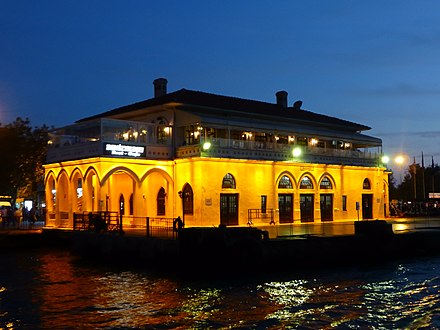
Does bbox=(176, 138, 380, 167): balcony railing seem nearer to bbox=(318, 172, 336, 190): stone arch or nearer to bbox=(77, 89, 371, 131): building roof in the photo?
bbox=(318, 172, 336, 190): stone arch

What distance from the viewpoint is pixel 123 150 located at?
1458 inches

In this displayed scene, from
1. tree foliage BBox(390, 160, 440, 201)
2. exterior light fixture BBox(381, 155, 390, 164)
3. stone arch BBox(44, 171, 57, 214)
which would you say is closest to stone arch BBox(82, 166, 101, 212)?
stone arch BBox(44, 171, 57, 214)

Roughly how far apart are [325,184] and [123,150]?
17.7 metres

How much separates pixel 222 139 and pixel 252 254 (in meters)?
14.1

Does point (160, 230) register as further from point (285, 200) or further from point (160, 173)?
point (285, 200)

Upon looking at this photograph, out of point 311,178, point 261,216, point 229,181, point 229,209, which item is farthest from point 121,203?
point 311,178

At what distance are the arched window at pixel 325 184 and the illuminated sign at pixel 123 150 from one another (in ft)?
51.1

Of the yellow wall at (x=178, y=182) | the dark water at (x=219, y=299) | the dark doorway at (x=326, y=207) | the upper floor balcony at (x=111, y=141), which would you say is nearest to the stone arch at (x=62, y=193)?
the yellow wall at (x=178, y=182)

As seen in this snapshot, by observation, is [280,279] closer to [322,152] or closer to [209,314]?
[209,314]

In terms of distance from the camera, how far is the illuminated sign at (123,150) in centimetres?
3612

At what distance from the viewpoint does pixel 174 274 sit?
26.1 m

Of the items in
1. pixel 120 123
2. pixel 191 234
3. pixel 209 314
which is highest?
pixel 120 123

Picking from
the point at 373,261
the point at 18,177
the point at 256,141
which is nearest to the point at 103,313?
the point at 373,261

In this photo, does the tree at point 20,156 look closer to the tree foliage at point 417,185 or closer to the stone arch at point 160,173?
the stone arch at point 160,173
